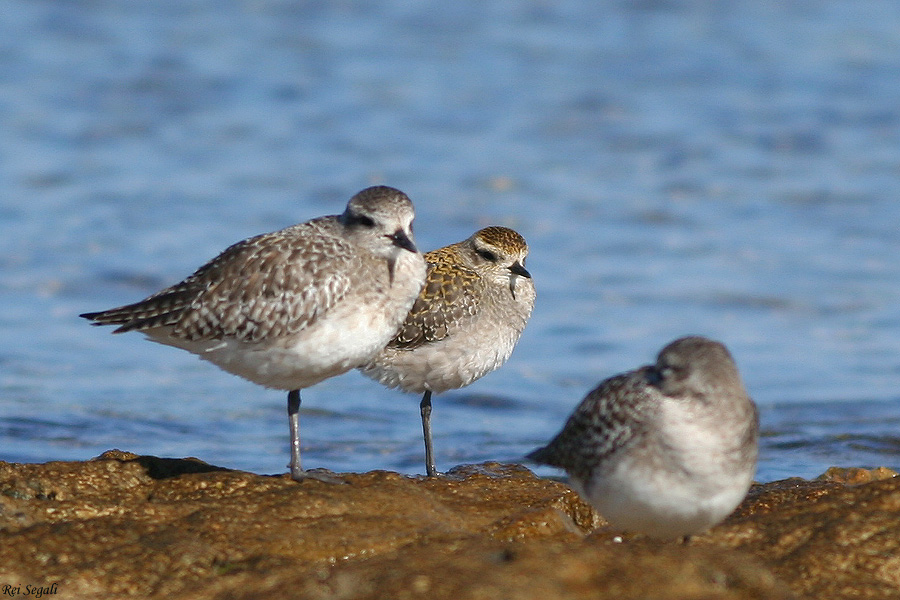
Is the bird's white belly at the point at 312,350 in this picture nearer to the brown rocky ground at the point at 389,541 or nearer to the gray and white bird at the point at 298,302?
the gray and white bird at the point at 298,302

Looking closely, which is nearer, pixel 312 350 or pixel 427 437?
pixel 312 350

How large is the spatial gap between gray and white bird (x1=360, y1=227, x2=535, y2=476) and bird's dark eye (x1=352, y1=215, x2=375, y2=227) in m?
1.13

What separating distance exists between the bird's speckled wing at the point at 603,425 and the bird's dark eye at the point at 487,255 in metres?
3.16

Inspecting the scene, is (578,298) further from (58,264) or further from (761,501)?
(761,501)

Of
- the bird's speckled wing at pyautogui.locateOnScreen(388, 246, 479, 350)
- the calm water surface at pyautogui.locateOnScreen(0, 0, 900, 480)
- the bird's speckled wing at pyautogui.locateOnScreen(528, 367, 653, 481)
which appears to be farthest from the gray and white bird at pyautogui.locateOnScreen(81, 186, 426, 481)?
the calm water surface at pyautogui.locateOnScreen(0, 0, 900, 480)

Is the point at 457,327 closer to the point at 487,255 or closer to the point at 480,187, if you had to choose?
the point at 487,255

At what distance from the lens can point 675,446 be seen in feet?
20.4

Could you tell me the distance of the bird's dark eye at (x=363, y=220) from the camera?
8.11 metres

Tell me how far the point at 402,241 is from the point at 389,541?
7.58 feet

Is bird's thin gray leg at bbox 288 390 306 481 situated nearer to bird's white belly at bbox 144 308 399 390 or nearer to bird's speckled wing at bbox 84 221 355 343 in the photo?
bird's white belly at bbox 144 308 399 390

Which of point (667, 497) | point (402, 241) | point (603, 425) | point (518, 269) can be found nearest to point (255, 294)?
point (402, 241)

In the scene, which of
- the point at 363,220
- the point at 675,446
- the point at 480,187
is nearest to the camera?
the point at 675,446

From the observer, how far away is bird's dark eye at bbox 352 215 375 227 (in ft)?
26.6

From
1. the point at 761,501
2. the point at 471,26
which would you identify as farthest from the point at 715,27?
the point at 761,501
